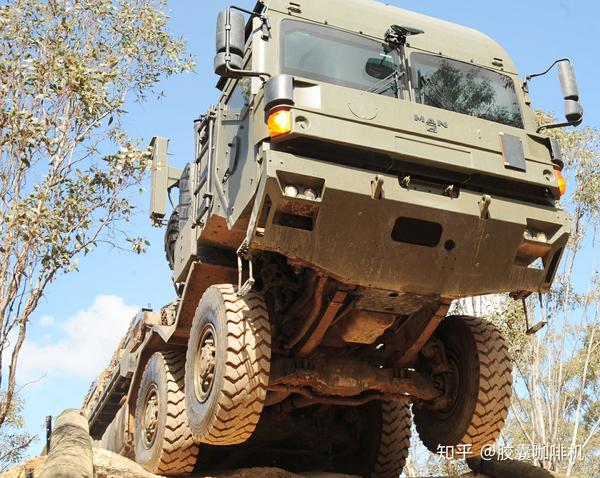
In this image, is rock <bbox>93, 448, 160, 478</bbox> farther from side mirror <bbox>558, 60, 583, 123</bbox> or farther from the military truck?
side mirror <bbox>558, 60, 583, 123</bbox>

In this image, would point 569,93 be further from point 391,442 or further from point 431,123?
point 391,442

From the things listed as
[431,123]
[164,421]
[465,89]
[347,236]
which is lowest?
[164,421]

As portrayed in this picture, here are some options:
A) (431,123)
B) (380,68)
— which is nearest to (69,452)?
(431,123)


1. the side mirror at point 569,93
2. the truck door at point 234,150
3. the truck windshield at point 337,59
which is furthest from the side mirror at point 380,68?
the side mirror at point 569,93

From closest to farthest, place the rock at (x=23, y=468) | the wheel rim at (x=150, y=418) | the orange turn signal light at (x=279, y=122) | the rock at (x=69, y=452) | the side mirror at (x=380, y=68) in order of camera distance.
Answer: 1. the rock at (x=69, y=452)
2. the orange turn signal light at (x=279, y=122)
3. the rock at (x=23, y=468)
4. the side mirror at (x=380, y=68)
5. the wheel rim at (x=150, y=418)

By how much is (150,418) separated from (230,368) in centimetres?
195

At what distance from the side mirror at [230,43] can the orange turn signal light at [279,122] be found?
0.38 metres

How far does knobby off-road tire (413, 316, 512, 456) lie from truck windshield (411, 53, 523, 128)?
5.56 feet

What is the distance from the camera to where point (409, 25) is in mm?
6320

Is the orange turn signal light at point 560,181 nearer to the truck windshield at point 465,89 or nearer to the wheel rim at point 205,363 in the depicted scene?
the truck windshield at point 465,89

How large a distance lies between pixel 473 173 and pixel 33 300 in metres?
4.42

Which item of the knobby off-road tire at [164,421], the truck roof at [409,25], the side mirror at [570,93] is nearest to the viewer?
the truck roof at [409,25]

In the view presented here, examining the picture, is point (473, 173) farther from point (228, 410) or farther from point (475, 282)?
point (228, 410)

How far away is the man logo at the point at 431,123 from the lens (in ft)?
17.5
